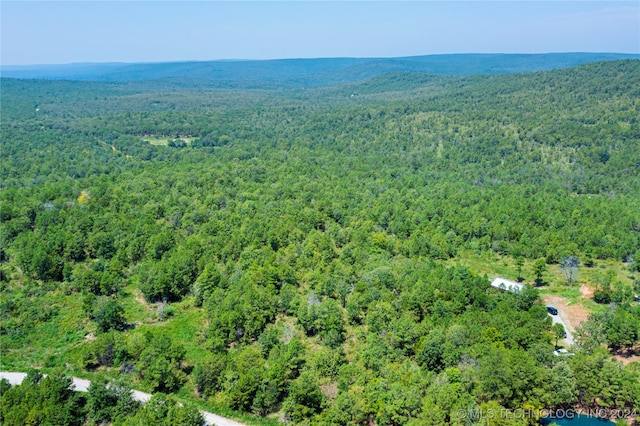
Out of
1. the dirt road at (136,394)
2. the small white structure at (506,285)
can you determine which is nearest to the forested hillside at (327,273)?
the dirt road at (136,394)

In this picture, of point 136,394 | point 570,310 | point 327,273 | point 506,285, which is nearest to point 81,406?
point 136,394

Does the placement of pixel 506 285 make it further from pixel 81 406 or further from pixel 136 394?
pixel 81 406

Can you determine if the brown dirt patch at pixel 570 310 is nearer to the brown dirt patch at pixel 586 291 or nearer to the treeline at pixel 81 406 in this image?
the brown dirt patch at pixel 586 291

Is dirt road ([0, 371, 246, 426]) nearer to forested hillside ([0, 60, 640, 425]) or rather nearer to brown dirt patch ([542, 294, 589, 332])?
forested hillside ([0, 60, 640, 425])

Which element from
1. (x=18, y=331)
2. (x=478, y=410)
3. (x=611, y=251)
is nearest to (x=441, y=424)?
(x=478, y=410)

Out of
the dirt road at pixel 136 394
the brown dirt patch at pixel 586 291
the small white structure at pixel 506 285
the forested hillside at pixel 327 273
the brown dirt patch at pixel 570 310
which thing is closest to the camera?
the dirt road at pixel 136 394

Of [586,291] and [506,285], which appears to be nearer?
[506,285]

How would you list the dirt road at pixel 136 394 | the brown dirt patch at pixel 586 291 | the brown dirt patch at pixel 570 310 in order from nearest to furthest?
the dirt road at pixel 136 394 → the brown dirt patch at pixel 570 310 → the brown dirt patch at pixel 586 291

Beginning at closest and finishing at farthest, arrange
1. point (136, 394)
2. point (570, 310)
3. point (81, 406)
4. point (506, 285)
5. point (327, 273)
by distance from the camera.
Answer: point (81, 406), point (136, 394), point (570, 310), point (506, 285), point (327, 273)
